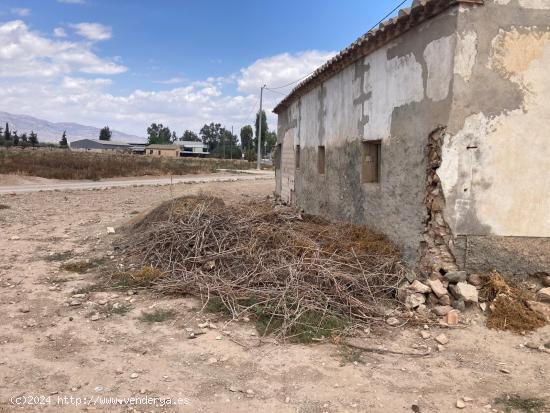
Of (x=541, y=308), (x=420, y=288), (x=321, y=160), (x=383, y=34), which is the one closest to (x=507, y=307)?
(x=541, y=308)

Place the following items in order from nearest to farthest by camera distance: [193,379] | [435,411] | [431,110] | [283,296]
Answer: [435,411] < [193,379] < [283,296] < [431,110]

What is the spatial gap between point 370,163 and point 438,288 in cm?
305

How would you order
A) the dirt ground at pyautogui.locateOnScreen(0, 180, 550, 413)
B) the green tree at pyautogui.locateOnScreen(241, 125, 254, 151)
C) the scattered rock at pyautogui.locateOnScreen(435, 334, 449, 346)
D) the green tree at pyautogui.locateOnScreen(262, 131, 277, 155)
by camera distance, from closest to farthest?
the dirt ground at pyautogui.locateOnScreen(0, 180, 550, 413)
the scattered rock at pyautogui.locateOnScreen(435, 334, 449, 346)
the green tree at pyautogui.locateOnScreen(262, 131, 277, 155)
the green tree at pyautogui.locateOnScreen(241, 125, 254, 151)

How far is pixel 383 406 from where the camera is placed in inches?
159

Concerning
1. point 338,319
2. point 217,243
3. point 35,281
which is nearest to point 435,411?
point 338,319

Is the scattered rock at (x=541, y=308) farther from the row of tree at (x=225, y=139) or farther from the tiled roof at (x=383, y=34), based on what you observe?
the row of tree at (x=225, y=139)

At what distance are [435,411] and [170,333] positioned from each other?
2.96 meters

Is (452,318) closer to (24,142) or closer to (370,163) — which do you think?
(370,163)

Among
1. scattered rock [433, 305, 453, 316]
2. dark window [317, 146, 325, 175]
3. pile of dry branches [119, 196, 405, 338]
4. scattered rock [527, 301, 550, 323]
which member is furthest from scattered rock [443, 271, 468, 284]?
dark window [317, 146, 325, 175]

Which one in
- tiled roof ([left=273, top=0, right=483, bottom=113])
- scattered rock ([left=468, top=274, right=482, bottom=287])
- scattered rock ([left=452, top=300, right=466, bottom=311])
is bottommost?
A: scattered rock ([left=452, top=300, right=466, bottom=311])

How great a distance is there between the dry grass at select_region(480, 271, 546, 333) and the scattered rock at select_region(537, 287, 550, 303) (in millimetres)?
135

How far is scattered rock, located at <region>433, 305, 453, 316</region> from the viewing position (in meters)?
5.89

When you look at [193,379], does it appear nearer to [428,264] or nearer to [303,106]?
[428,264]

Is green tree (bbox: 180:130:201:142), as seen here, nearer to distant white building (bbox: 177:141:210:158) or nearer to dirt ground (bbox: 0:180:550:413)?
distant white building (bbox: 177:141:210:158)
